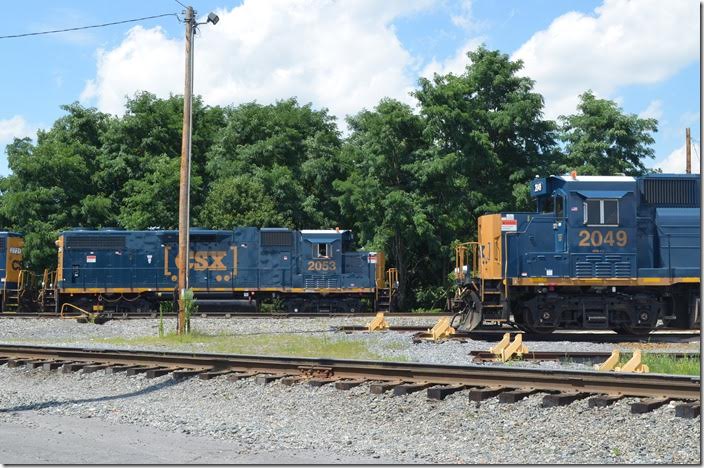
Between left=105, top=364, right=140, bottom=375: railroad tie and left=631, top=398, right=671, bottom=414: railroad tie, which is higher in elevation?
left=631, top=398, right=671, bottom=414: railroad tie

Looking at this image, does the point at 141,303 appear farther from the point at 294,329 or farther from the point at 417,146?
the point at 417,146

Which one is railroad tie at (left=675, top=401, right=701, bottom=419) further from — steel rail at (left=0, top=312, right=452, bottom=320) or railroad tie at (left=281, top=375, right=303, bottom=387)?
steel rail at (left=0, top=312, right=452, bottom=320)

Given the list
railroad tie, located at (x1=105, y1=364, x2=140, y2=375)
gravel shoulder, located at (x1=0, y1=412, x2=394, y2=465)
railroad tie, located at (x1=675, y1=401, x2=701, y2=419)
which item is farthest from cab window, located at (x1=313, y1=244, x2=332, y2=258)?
railroad tie, located at (x1=675, y1=401, x2=701, y2=419)

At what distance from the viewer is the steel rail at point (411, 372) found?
27.0ft

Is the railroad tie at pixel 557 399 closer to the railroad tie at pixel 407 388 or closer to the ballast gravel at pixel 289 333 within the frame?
the railroad tie at pixel 407 388

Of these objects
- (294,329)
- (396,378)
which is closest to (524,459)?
(396,378)

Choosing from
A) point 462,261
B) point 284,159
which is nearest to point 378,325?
point 462,261

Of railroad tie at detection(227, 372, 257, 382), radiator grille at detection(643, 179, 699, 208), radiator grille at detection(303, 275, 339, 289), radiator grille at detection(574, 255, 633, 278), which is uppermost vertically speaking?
radiator grille at detection(643, 179, 699, 208)

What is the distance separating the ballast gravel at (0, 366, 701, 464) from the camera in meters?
6.67

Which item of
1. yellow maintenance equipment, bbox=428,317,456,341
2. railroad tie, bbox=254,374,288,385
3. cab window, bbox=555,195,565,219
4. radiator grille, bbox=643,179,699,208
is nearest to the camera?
railroad tie, bbox=254,374,288,385

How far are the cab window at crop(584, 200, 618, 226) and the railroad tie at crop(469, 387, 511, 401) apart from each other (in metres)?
9.12

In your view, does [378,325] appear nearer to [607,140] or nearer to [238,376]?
[238,376]

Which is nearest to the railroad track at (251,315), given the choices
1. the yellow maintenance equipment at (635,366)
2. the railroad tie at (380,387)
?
the yellow maintenance equipment at (635,366)

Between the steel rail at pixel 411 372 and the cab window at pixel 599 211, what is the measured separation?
826cm
